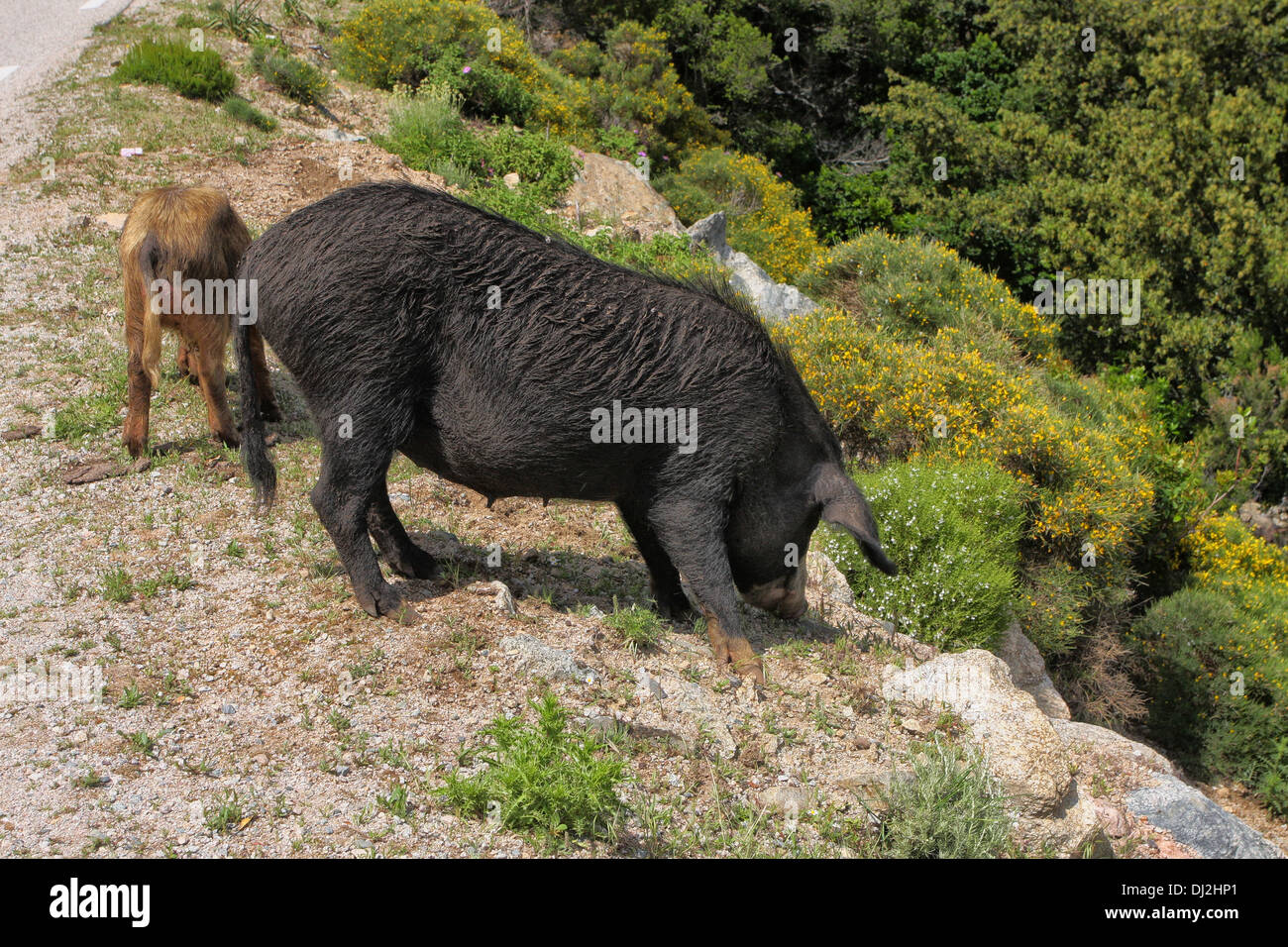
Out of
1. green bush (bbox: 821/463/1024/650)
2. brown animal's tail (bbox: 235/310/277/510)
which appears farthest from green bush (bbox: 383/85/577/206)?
brown animal's tail (bbox: 235/310/277/510)

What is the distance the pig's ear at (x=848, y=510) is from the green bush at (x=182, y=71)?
11.3 meters

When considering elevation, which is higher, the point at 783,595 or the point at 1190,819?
the point at 783,595

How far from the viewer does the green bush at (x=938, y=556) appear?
7.91 m

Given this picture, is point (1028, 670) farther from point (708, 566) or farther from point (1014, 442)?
point (708, 566)

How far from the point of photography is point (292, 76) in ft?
46.8

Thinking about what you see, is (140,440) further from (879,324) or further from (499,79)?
(499,79)

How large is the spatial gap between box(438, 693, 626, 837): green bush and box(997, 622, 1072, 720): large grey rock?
5191mm

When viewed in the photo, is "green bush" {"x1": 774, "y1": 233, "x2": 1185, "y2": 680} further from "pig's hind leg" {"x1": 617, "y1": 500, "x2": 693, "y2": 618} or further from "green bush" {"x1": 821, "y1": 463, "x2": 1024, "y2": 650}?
"pig's hind leg" {"x1": 617, "y1": 500, "x2": 693, "y2": 618}

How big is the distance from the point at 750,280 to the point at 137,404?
820 centimetres

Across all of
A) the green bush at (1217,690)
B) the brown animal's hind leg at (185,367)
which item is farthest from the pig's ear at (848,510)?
the green bush at (1217,690)

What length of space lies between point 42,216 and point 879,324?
355 inches

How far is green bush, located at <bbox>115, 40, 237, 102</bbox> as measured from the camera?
532 inches

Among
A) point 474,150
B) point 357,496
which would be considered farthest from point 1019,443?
point 474,150

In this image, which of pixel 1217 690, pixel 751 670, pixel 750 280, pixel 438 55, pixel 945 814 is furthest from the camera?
pixel 438 55
